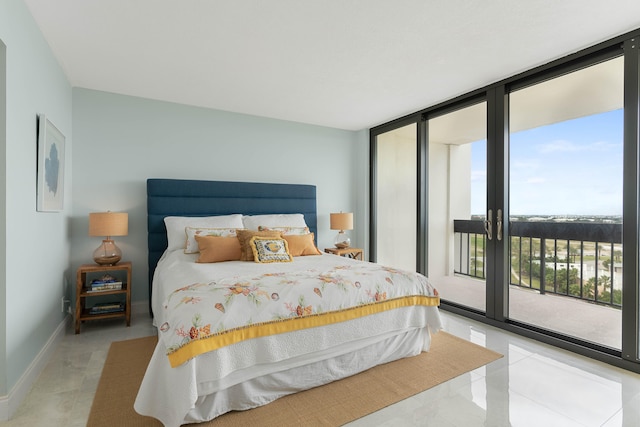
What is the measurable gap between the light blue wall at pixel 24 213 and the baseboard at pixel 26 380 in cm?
3

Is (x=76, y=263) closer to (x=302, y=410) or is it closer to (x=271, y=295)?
(x=271, y=295)

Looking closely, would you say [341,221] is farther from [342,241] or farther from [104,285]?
[104,285]

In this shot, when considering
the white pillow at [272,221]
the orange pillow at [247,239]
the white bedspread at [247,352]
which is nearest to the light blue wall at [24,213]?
the white bedspread at [247,352]

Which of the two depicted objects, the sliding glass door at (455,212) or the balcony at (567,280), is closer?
the balcony at (567,280)

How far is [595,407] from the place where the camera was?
193 centimetres

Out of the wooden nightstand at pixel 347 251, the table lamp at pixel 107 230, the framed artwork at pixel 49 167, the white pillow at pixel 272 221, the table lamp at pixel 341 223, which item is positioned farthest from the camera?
the table lamp at pixel 341 223

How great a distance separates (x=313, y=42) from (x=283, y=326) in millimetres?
2110

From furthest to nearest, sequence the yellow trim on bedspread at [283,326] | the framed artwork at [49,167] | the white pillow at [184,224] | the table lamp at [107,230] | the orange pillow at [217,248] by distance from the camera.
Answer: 1. the white pillow at [184,224]
2. the table lamp at [107,230]
3. the orange pillow at [217,248]
4. the framed artwork at [49,167]
5. the yellow trim on bedspread at [283,326]

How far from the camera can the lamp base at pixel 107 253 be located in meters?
3.28

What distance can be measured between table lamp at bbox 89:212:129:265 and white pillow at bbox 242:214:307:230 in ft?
4.22

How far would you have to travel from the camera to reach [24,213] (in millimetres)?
2123

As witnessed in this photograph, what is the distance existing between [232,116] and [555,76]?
11.6 feet

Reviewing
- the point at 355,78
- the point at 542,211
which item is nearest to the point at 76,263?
the point at 355,78

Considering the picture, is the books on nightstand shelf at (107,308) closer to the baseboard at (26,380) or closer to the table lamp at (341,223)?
the baseboard at (26,380)
